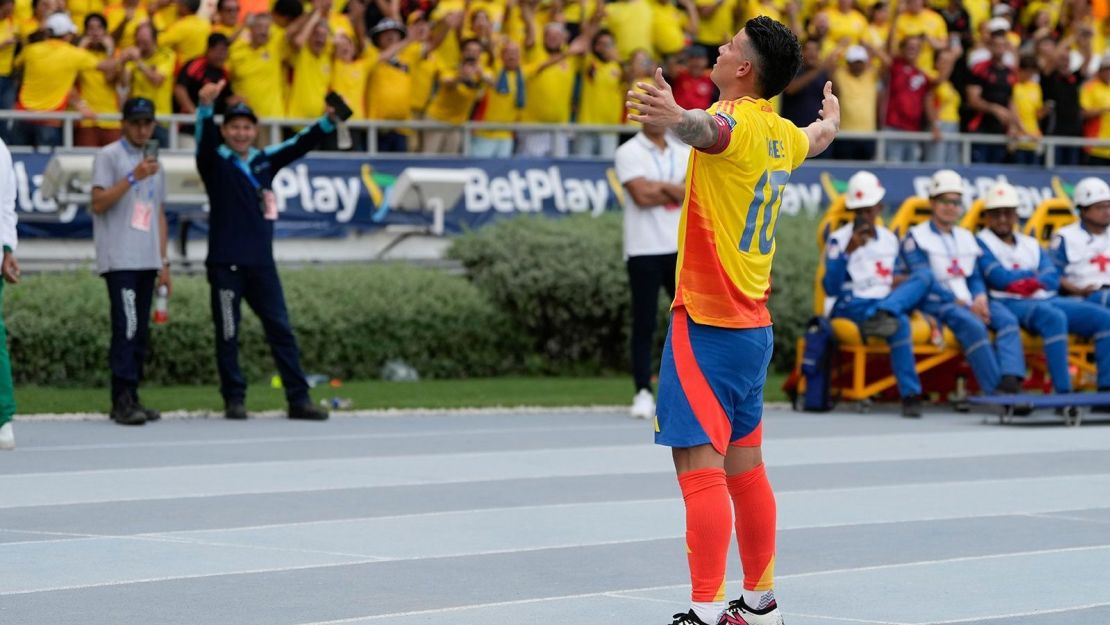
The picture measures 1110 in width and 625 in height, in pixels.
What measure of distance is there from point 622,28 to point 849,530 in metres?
13.2

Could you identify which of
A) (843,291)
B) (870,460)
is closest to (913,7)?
(843,291)

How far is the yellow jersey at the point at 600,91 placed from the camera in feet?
67.8

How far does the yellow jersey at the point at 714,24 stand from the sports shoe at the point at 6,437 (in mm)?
12262

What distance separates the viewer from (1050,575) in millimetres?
7430

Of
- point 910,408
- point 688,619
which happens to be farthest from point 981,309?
point 688,619

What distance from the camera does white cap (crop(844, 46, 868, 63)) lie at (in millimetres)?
21750

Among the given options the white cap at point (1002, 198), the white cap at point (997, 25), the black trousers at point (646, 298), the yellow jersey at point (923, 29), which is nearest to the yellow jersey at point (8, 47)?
the black trousers at point (646, 298)

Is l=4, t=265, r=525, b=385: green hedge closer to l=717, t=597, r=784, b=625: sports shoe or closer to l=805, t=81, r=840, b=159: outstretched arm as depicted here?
l=805, t=81, r=840, b=159: outstretched arm

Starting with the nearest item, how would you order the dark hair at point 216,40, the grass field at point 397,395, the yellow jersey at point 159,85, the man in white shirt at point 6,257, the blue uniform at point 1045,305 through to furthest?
the man in white shirt at point 6,257 → the grass field at point 397,395 → the blue uniform at point 1045,305 → the dark hair at point 216,40 → the yellow jersey at point 159,85

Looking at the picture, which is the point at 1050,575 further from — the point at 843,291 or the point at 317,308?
the point at 317,308

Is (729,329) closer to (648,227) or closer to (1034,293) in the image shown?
(648,227)

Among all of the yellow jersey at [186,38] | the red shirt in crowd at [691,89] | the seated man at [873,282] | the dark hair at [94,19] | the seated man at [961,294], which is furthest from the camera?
the red shirt in crowd at [691,89]

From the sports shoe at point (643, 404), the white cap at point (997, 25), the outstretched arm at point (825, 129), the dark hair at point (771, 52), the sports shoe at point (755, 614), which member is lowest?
the sports shoe at point (643, 404)

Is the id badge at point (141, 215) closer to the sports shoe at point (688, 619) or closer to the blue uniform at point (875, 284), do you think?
the blue uniform at point (875, 284)
